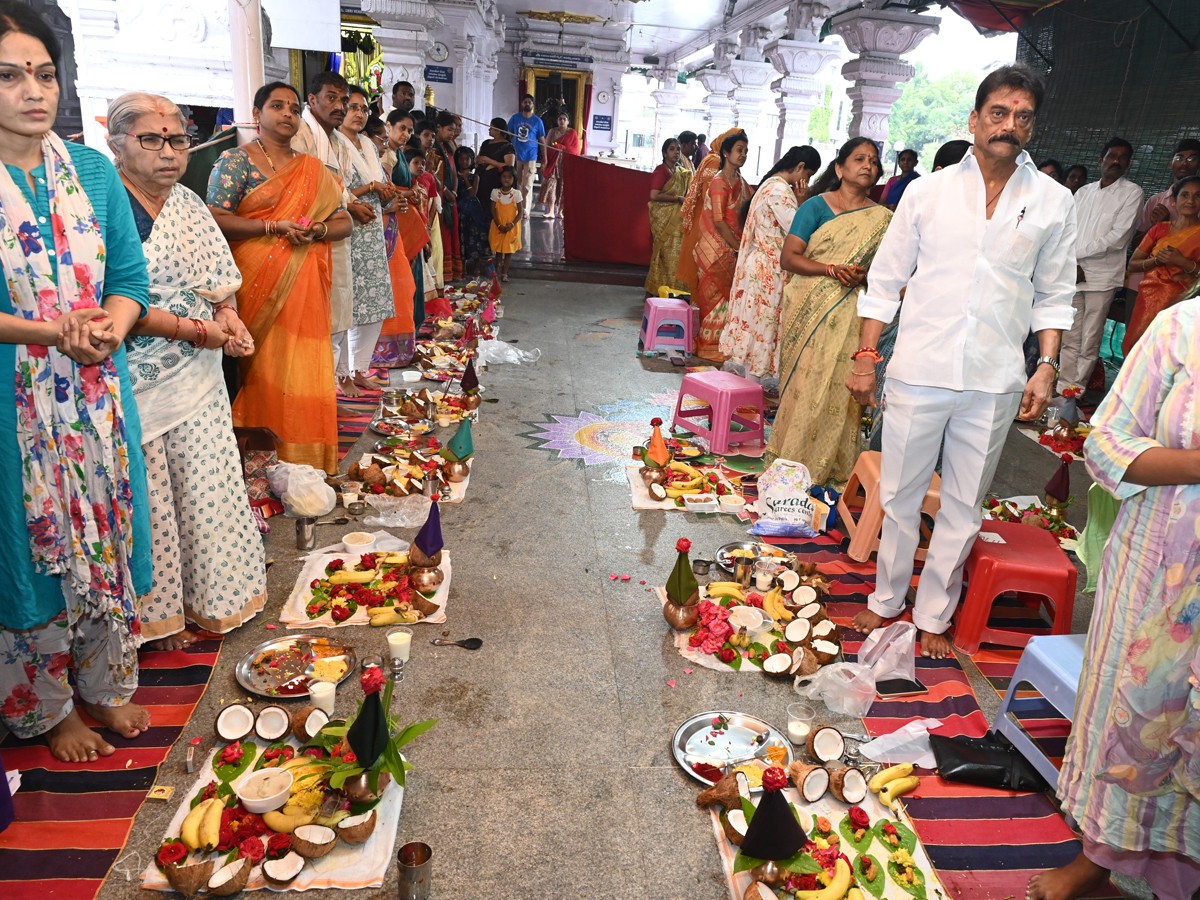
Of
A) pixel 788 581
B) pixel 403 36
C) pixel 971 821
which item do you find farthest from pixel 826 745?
pixel 403 36

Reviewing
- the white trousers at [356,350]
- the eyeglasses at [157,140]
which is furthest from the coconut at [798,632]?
the white trousers at [356,350]

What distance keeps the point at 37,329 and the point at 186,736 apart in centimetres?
110

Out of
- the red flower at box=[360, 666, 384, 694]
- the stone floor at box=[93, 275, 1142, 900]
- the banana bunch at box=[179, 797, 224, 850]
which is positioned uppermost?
the red flower at box=[360, 666, 384, 694]

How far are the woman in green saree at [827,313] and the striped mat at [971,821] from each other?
5.24 ft

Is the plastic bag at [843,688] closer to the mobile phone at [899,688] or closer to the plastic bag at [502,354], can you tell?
the mobile phone at [899,688]

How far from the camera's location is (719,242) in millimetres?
6574

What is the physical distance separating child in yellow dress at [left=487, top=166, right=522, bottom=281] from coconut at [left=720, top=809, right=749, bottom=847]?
7.85 m

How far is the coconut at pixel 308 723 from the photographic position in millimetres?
2189

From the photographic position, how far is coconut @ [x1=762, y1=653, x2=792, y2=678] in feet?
8.78

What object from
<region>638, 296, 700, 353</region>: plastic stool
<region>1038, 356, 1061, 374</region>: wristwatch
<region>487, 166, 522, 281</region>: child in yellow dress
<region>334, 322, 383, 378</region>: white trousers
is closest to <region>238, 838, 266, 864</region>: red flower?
<region>1038, 356, 1061, 374</region>: wristwatch

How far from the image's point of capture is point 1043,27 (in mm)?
9086

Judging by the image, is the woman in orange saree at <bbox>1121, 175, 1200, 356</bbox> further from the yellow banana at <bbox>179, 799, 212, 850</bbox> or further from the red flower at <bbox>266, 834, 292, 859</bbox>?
the yellow banana at <bbox>179, 799, 212, 850</bbox>

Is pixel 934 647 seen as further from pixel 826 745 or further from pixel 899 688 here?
pixel 826 745

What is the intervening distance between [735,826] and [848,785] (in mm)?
347
